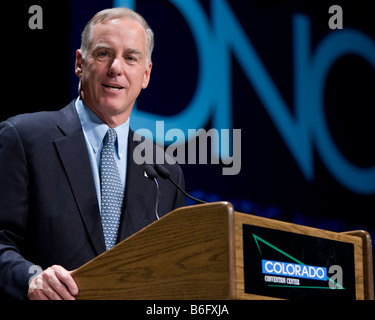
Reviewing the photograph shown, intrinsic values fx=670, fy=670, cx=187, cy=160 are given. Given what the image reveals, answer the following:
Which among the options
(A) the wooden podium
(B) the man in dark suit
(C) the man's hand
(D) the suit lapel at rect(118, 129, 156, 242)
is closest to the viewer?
(A) the wooden podium

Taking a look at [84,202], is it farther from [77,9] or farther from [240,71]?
[240,71]

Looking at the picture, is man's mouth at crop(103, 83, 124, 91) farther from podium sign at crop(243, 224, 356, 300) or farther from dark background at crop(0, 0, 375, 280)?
podium sign at crop(243, 224, 356, 300)

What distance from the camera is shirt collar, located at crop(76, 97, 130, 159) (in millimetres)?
2412

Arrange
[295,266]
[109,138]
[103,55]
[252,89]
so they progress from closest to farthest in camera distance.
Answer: [295,266] < [109,138] < [103,55] < [252,89]

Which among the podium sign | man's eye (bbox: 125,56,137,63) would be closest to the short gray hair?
man's eye (bbox: 125,56,137,63)

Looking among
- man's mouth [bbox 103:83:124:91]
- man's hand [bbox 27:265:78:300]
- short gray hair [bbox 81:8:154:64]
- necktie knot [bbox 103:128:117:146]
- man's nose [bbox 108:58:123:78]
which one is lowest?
man's hand [bbox 27:265:78:300]

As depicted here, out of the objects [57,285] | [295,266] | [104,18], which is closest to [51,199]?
[57,285]

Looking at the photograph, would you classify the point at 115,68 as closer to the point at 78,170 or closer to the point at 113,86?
the point at 113,86

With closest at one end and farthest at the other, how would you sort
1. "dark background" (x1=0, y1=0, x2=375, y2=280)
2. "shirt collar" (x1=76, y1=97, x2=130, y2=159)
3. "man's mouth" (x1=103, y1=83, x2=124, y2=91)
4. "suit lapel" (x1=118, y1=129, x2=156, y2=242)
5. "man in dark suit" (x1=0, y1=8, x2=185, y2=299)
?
1. "man in dark suit" (x1=0, y1=8, x2=185, y2=299)
2. "suit lapel" (x1=118, y1=129, x2=156, y2=242)
3. "shirt collar" (x1=76, y1=97, x2=130, y2=159)
4. "man's mouth" (x1=103, y1=83, x2=124, y2=91)
5. "dark background" (x1=0, y1=0, x2=375, y2=280)

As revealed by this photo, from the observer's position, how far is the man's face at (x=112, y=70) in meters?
2.50

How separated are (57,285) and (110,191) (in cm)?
64

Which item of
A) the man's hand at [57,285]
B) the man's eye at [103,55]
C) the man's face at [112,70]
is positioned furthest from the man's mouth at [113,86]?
the man's hand at [57,285]

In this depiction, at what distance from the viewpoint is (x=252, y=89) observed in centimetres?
386

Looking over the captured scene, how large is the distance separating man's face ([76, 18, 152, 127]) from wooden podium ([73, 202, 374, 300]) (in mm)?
926
